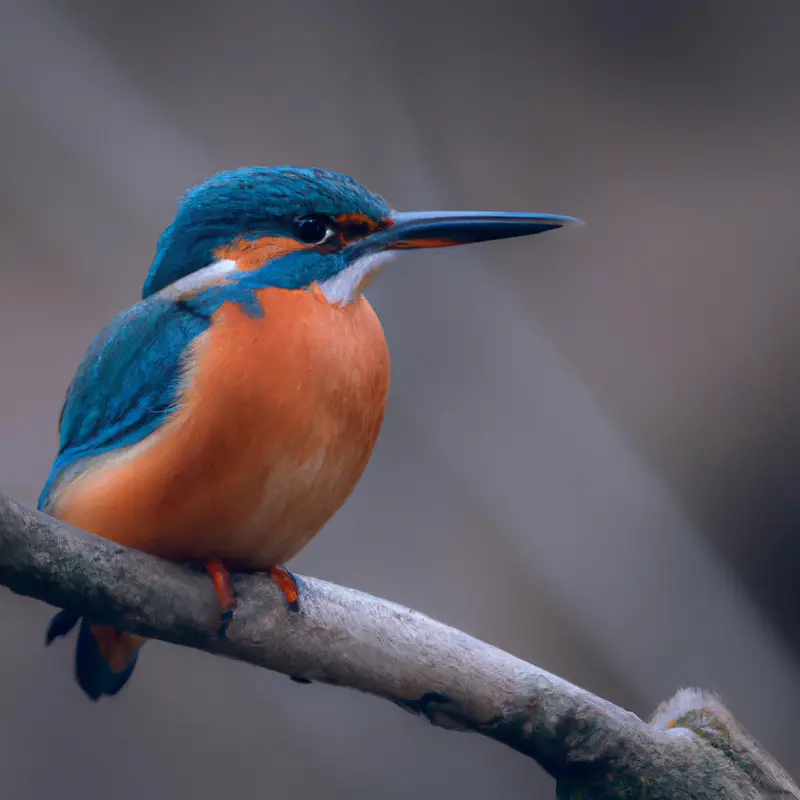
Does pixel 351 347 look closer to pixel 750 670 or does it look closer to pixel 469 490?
pixel 469 490

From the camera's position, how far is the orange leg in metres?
0.93

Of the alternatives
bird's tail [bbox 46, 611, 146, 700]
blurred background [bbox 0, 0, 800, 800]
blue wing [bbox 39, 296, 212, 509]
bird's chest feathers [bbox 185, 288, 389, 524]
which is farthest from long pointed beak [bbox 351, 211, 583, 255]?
bird's tail [bbox 46, 611, 146, 700]

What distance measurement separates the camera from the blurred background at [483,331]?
1.12 metres

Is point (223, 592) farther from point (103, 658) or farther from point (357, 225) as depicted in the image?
point (357, 225)

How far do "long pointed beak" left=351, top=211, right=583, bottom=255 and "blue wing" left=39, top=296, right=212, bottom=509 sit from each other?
8.8 inches

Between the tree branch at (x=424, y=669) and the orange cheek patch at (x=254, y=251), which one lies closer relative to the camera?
the tree branch at (x=424, y=669)

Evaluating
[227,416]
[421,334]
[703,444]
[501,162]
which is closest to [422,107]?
[501,162]

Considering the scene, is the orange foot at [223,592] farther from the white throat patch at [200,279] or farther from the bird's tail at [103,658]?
the white throat patch at [200,279]

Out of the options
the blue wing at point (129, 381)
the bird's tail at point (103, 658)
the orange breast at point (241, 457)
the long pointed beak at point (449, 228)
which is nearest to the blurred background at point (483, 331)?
the bird's tail at point (103, 658)

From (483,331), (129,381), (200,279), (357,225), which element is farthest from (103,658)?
(483,331)

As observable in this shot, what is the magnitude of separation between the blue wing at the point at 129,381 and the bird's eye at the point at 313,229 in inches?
5.3

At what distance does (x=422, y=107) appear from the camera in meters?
1.62

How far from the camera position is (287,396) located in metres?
0.89

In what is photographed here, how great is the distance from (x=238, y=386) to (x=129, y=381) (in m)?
0.13
